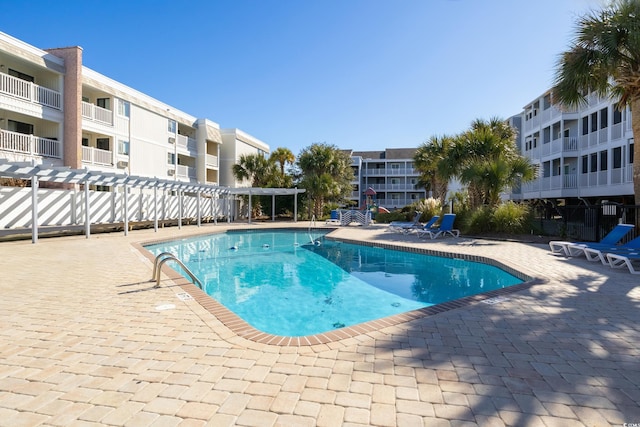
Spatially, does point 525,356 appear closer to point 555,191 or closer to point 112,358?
point 112,358

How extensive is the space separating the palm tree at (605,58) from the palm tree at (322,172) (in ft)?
58.7

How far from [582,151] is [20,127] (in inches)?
1235

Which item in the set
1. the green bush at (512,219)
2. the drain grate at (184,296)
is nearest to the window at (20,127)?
the drain grate at (184,296)

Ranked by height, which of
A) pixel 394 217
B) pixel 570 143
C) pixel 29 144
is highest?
pixel 570 143

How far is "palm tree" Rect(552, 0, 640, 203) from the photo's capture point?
9445mm

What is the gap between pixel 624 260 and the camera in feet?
26.0

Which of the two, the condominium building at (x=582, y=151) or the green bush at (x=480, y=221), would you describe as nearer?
the green bush at (x=480, y=221)

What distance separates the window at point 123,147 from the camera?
21812 millimetres

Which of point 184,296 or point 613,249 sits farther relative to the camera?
point 613,249

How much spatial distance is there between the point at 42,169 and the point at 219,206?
47.9ft

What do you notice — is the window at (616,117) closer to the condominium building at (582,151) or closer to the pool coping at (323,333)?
the condominium building at (582,151)

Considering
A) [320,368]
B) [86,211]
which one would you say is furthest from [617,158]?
[86,211]

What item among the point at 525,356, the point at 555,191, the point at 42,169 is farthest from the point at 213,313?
the point at 555,191

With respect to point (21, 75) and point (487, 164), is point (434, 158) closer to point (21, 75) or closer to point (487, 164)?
point (487, 164)
